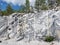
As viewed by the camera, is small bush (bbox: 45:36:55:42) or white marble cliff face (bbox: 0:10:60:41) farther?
white marble cliff face (bbox: 0:10:60:41)

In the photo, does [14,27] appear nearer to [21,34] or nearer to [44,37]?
[21,34]

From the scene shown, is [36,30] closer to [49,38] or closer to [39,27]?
[39,27]

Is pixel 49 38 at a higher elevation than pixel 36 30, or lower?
lower

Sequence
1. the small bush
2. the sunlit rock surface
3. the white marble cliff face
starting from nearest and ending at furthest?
1. the small bush
2. the sunlit rock surface
3. the white marble cliff face

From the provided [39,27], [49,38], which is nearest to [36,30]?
[39,27]

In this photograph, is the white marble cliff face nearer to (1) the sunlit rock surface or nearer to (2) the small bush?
(1) the sunlit rock surface

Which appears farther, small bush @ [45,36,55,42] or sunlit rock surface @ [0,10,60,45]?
sunlit rock surface @ [0,10,60,45]

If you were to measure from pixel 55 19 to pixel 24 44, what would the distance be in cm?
865

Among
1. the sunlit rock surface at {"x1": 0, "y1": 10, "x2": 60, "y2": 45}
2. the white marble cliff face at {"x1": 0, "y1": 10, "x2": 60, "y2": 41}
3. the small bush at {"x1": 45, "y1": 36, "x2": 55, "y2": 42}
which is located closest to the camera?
the small bush at {"x1": 45, "y1": 36, "x2": 55, "y2": 42}

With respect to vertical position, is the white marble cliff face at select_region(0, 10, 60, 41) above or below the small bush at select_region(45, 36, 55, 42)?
above

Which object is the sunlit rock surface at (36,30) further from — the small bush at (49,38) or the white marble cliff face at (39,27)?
the small bush at (49,38)

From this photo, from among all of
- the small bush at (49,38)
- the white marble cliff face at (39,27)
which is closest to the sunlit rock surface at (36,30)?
the white marble cliff face at (39,27)

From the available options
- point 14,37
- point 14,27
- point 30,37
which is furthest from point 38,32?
point 14,27

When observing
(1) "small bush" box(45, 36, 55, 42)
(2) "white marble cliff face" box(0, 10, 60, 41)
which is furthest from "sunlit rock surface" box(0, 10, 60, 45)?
(1) "small bush" box(45, 36, 55, 42)
